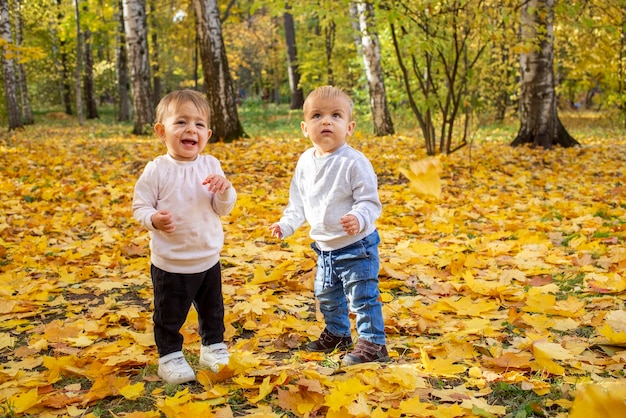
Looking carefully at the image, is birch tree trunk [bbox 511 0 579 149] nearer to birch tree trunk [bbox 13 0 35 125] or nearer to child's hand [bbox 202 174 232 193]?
child's hand [bbox 202 174 232 193]

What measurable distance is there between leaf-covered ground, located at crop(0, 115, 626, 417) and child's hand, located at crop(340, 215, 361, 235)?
562 millimetres

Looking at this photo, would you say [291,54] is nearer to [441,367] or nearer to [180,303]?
[180,303]

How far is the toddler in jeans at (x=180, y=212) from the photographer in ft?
7.68

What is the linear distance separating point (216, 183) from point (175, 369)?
0.76 m

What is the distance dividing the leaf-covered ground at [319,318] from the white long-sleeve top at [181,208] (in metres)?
0.46

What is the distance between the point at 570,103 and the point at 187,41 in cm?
2313

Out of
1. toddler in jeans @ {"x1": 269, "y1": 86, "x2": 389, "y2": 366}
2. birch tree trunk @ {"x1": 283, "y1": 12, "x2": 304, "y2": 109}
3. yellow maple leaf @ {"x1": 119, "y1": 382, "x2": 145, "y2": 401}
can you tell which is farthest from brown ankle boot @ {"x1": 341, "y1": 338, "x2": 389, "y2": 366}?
birch tree trunk @ {"x1": 283, "y1": 12, "x2": 304, "y2": 109}

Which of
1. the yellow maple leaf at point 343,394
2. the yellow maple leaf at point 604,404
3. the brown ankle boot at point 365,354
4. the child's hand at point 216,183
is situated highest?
the child's hand at point 216,183

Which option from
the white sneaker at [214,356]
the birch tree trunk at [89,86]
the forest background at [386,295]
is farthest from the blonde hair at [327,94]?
the birch tree trunk at [89,86]

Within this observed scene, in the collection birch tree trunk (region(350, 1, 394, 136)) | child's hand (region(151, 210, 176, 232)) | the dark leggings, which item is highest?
birch tree trunk (region(350, 1, 394, 136))

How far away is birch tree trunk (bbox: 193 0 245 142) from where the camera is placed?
34.4 ft

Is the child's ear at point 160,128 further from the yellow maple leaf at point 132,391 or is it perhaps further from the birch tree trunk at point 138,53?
the birch tree trunk at point 138,53

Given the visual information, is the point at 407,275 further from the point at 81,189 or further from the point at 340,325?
the point at 81,189

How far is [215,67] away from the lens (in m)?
10.6
